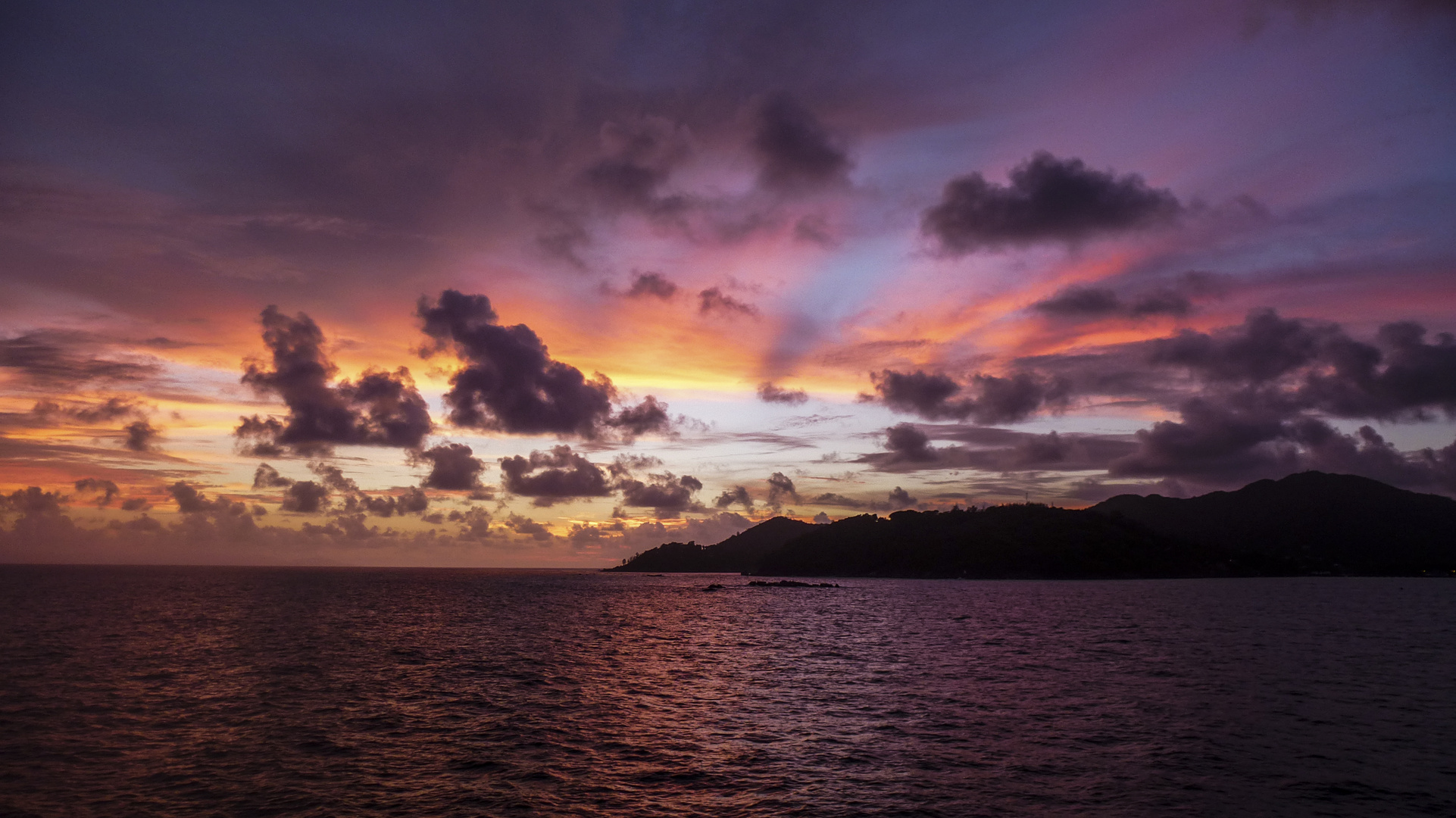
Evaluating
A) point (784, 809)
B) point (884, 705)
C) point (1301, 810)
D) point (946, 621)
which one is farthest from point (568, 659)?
point (946, 621)

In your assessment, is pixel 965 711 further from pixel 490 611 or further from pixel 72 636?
pixel 490 611

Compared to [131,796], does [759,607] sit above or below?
below

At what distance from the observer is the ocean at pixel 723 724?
1292 inches

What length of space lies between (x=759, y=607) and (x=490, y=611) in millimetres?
62570

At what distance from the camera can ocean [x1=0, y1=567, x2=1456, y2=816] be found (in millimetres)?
32812

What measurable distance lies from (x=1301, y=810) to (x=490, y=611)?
140 m

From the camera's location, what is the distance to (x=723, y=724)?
47781 mm

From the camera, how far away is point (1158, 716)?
159ft

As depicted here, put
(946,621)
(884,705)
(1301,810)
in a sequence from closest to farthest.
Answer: (1301,810) < (884,705) < (946,621)

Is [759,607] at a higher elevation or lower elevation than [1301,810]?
lower

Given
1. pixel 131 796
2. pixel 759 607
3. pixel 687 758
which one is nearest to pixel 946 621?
pixel 759 607

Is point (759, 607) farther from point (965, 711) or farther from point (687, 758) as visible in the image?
point (687, 758)

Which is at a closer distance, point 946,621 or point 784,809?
point 784,809

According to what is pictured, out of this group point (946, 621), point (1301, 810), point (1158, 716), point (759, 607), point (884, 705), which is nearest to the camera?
point (1301, 810)
